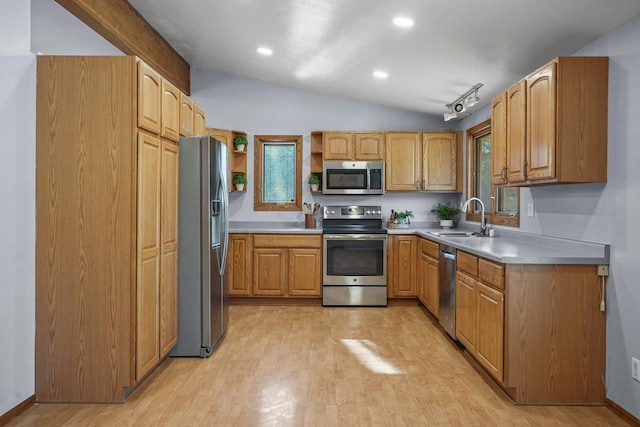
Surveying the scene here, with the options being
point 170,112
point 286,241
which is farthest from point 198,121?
point 286,241

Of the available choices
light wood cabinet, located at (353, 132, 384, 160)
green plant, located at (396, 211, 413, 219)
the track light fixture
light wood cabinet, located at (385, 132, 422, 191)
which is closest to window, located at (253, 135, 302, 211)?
light wood cabinet, located at (353, 132, 384, 160)

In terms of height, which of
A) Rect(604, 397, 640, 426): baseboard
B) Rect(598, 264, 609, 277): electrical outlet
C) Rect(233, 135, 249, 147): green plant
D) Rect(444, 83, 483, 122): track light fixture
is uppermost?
Rect(444, 83, 483, 122): track light fixture

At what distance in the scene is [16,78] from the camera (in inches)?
96.5

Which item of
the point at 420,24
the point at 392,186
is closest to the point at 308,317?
the point at 392,186

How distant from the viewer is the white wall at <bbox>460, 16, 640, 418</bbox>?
7.81 ft

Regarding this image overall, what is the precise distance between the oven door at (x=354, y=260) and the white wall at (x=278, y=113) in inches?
33.3

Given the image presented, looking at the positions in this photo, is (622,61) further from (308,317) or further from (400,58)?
(308,317)

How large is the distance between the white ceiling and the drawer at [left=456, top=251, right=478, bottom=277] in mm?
1515

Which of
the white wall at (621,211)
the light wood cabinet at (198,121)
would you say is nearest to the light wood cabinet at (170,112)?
the light wood cabinet at (198,121)

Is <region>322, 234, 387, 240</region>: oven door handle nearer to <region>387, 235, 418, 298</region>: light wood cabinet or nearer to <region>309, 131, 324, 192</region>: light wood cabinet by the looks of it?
<region>387, 235, 418, 298</region>: light wood cabinet

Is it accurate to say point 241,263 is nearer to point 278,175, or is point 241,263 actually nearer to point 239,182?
point 239,182

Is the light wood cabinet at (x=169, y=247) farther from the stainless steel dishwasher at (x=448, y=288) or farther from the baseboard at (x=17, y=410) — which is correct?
the stainless steel dishwasher at (x=448, y=288)

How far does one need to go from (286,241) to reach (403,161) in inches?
69.4

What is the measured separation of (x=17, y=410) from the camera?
2432mm
